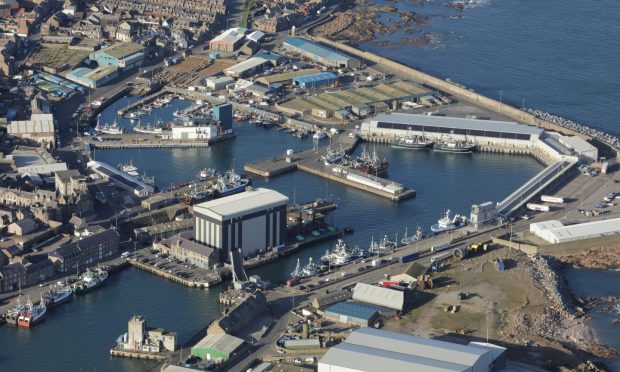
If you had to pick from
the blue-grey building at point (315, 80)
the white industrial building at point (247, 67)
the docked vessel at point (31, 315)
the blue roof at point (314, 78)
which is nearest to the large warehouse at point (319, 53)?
the blue roof at point (314, 78)

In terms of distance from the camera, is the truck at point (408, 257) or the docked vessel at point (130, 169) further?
the docked vessel at point (130, 169)

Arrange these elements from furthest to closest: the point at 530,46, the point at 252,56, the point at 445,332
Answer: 1. the point at 530,46
2. the point at 252,56
3. the point at 445,332

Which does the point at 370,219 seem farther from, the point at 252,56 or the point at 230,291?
the point at 252,56

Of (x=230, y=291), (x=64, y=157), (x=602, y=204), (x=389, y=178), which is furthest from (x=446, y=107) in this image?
(x=230, y=291)

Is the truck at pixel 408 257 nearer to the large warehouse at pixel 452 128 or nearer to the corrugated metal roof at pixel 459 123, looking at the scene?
the large warehouse at pixel 452 128

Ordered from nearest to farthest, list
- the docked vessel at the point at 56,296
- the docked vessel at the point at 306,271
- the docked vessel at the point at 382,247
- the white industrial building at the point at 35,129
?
1. the docked vessel at the point at 56,296
2. the docked vessel at the point at 306,271
3. the docked vessel at the point at 382,247
4. the white industrial building at the point at 35,129

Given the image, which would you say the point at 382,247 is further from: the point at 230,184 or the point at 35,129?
the point at 35,129

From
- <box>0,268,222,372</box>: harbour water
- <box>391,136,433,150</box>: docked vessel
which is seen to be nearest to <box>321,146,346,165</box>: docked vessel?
<box>391,136,433,150</box>: docked vessel
